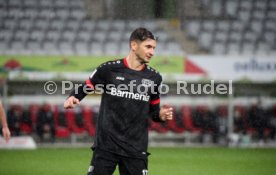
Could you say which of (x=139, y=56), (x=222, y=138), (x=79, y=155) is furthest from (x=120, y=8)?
(x=139, y=56)

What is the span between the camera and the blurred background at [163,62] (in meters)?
20.9

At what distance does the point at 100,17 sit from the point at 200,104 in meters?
5.39

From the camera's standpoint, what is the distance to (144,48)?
6.30 metres

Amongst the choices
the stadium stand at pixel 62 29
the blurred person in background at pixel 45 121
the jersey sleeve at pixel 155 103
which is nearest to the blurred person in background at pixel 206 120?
the stadium stand at pixel 62 29

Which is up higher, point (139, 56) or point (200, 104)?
point (139, 56)

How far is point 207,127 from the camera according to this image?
73.8 feet

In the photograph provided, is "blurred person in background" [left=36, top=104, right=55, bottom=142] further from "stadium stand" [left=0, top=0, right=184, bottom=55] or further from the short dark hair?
the short dark hair

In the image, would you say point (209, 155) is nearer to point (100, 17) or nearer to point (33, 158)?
point (33, 158)

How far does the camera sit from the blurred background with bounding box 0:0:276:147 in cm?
2086

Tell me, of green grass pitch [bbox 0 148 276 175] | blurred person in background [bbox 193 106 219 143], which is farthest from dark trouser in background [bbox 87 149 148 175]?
blurred person in background [bbox 193 106 219 143]

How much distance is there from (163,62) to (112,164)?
15.0 metres

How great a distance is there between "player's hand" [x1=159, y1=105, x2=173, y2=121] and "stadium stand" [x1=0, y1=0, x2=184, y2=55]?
55.1 ft

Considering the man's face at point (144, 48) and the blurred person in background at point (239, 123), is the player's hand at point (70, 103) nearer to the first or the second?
the man's face at point (144, 48)

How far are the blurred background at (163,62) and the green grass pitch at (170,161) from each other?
2.28 metres
